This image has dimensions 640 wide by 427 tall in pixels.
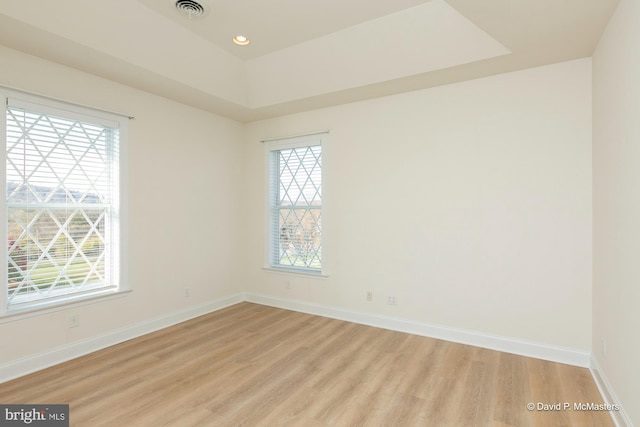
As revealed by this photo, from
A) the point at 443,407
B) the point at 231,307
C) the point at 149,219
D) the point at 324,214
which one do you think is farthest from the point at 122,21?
the point at 443,407

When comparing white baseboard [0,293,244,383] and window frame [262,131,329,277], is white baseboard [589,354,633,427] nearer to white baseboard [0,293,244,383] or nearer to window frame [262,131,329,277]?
window frame [262,131,329,277]

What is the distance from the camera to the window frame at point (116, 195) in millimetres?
2592

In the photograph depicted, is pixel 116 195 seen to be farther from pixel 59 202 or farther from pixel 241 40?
pixel 241 40

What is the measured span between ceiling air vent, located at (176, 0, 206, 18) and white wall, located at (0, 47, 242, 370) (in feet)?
3.56

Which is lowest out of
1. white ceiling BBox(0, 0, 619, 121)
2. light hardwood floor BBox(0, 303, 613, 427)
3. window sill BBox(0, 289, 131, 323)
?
light hardwood floor BBox(0, 303, 613, 427)

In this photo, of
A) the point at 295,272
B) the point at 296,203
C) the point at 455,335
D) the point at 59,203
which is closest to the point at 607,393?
the point at 455,335

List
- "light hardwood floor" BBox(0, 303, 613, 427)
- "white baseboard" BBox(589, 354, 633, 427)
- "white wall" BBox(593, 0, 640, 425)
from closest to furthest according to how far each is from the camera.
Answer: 1. "white wall" BBox(593, 0, 640, 425)
2. "white baseboard" BBox(589, 354, 633, 427)
3. "light hardwood floor" BBox(0, 303, 613, 427)

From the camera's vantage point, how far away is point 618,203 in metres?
2.09

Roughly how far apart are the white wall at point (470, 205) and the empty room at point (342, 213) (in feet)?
0.06

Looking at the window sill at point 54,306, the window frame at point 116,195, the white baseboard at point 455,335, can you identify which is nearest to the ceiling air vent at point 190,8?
the window frame at point 116,195

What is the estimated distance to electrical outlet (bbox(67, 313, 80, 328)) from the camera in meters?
2.96

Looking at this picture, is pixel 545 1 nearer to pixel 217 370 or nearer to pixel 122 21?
pixel 122 21

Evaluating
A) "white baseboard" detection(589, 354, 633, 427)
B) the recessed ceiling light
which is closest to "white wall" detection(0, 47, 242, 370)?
the recessed ceiling light

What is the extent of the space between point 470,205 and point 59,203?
377cm
